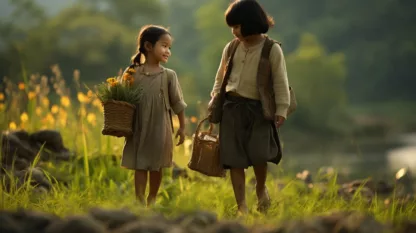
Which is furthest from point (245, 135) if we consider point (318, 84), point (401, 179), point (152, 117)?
point (318, 84)

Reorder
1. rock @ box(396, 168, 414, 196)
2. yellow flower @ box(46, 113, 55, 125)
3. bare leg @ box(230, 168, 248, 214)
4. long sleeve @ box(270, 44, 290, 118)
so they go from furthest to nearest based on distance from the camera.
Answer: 1. yellow flower @ box(46, 113, 55, 125)
2. rock @ box(396, 168, 414, 196)
3. bare leg @ box(230, 168, 248, 214)
4. long sleeve @ box(270, 44, 290, 118)

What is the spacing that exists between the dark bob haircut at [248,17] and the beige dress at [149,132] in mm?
687

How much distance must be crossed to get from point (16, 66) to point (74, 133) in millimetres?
24724

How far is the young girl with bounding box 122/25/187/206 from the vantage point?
4980mm

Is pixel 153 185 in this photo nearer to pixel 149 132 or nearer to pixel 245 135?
pixel 149 132

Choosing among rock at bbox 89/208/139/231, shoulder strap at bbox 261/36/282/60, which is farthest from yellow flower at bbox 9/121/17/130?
rock at bbox 89/208/139/231

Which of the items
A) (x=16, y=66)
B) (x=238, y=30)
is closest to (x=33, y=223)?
(x=238, y=30)

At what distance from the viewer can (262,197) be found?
16.7 ft

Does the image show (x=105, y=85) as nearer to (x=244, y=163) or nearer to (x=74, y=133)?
(x=244, y=163)

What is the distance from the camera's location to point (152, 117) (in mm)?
5027

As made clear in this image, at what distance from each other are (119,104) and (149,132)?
0.33 m

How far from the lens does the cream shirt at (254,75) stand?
4.81 metres

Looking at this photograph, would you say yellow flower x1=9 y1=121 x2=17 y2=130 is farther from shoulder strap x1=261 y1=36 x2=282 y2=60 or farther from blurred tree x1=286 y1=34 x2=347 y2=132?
blurred tree x1=286 y1=34 x2=347 y2=132

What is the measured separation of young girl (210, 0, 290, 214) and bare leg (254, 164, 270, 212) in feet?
0.07
